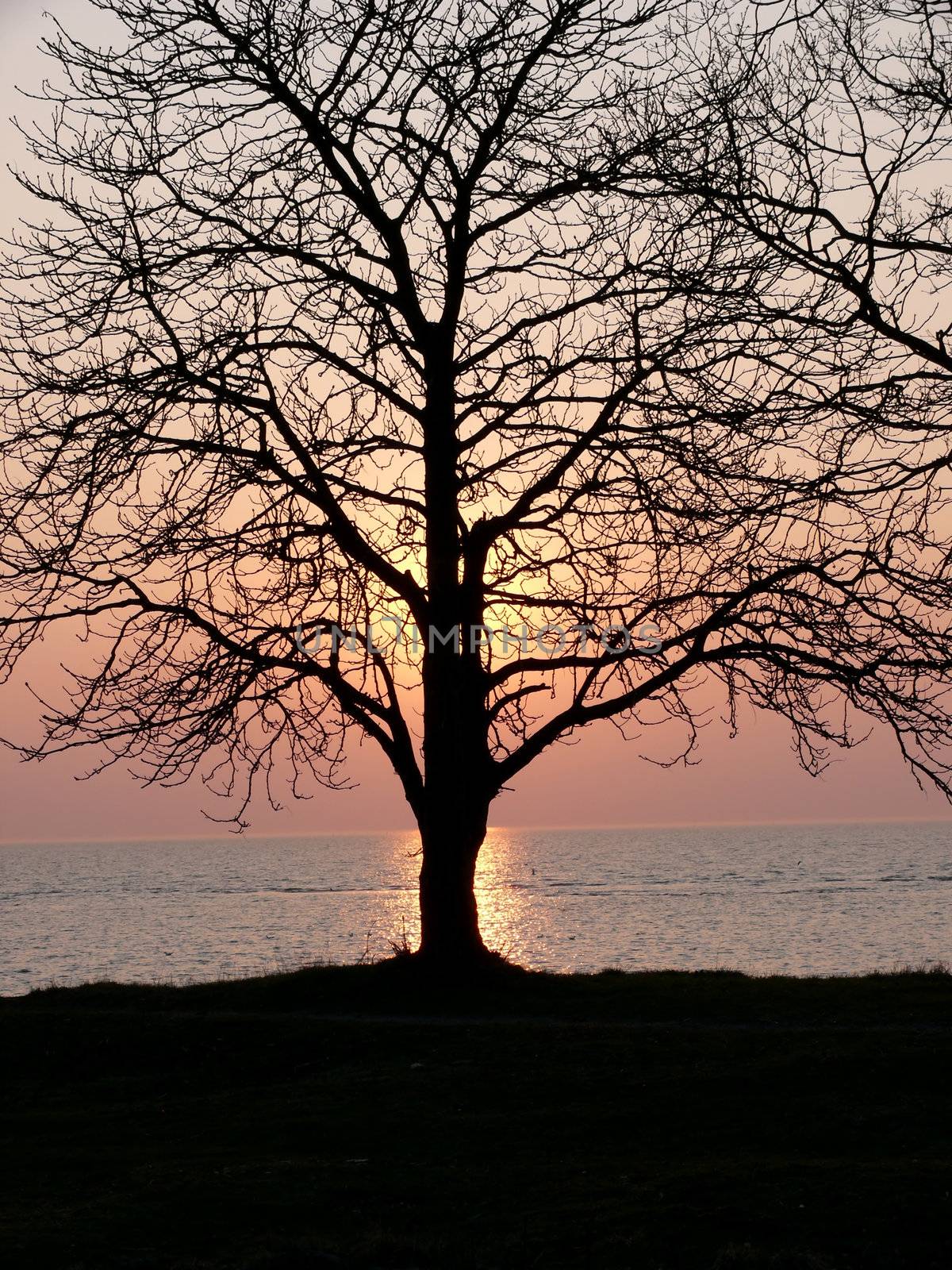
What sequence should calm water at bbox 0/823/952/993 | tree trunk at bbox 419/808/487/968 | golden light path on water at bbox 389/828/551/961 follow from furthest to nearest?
golden light path on water at bbox 389/828/551/961, calm water at bbox 0/823/952/993, tree trunk at bbox 419/808/487/968

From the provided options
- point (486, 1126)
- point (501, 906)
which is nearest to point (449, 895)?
point (486, 1126)

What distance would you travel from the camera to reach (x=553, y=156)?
683 inches

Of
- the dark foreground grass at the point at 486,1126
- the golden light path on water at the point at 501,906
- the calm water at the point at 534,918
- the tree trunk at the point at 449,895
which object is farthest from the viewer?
the golden light path on water at the point at 501,906

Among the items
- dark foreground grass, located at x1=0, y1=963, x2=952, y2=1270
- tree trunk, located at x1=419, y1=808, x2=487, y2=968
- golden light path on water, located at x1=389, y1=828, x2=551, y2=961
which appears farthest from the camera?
golden light path on water, located at x1=389, y1=828, x2=551, y2=961

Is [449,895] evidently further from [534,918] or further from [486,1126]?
[534,918]

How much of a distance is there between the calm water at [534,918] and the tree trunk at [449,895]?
160cm

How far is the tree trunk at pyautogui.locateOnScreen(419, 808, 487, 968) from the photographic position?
18.5 m

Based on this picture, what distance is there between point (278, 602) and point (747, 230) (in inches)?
281

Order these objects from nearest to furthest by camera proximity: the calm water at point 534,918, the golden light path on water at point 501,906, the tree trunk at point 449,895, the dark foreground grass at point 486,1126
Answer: the dark foreground grass at point 486,1126 < the tree trunk at point 449,895 < the calm water at point 534,918 < the golden light path on water at point 501,906

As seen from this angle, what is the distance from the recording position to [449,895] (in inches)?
731

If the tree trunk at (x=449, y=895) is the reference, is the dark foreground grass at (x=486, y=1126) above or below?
below

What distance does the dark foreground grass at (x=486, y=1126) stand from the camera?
8.48 metres

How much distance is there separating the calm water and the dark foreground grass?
5015mm

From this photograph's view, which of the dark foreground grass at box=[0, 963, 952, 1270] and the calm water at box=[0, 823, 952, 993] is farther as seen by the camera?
the calm water at box=[0, 823, 952, 993]
